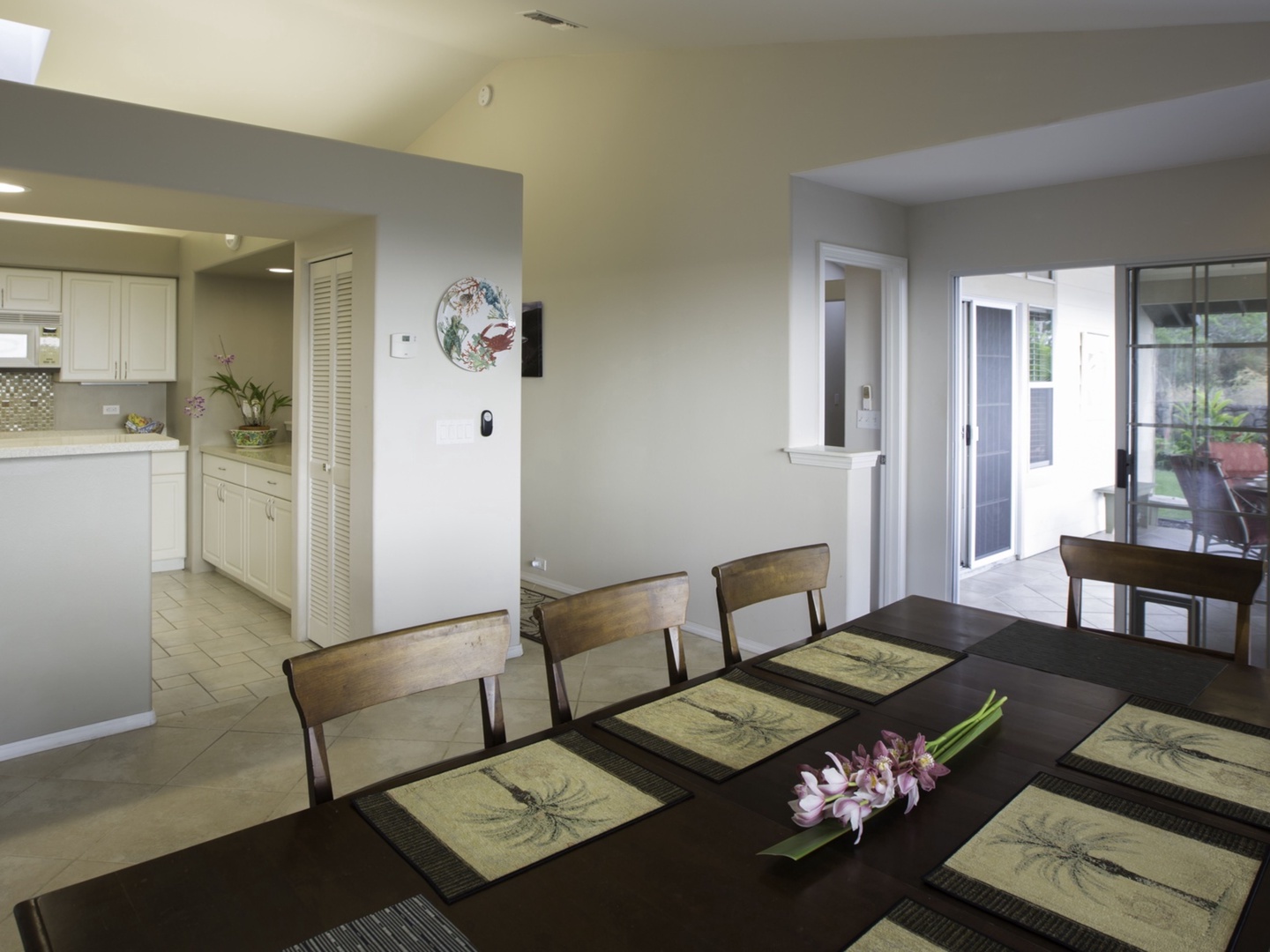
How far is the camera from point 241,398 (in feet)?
20.9

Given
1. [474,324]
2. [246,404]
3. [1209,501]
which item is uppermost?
[474,324]

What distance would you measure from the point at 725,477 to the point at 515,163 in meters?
2.79

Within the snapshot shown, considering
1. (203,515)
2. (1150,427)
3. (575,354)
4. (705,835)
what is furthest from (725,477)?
(203,515)

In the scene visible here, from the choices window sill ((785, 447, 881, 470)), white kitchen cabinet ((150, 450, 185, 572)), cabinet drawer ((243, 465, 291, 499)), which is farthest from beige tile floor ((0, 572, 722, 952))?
white kitchen cabinet ((150, 450, 185, 572))

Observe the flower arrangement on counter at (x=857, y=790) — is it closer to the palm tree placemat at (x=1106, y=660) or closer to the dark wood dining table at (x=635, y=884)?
the dark wood dining table at (x=635, y=884)

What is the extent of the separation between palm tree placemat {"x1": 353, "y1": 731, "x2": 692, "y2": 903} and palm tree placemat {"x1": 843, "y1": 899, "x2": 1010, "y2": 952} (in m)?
0.37

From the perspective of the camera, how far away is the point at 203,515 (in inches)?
248

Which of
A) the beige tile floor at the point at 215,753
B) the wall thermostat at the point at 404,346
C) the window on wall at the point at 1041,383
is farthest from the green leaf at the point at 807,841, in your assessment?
the window on wall at the point at 1041,383

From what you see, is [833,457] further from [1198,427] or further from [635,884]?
[635,884]

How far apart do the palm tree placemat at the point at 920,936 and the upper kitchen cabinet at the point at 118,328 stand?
6.72 meters

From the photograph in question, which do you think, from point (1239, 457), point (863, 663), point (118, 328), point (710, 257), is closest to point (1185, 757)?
point (863, 663)

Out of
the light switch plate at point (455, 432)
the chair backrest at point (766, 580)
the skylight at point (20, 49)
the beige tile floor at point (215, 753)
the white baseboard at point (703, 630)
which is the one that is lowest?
the beige tile floor at point (215, 753)

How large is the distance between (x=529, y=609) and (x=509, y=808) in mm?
3933

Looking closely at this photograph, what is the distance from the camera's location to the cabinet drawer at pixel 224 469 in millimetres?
5565
